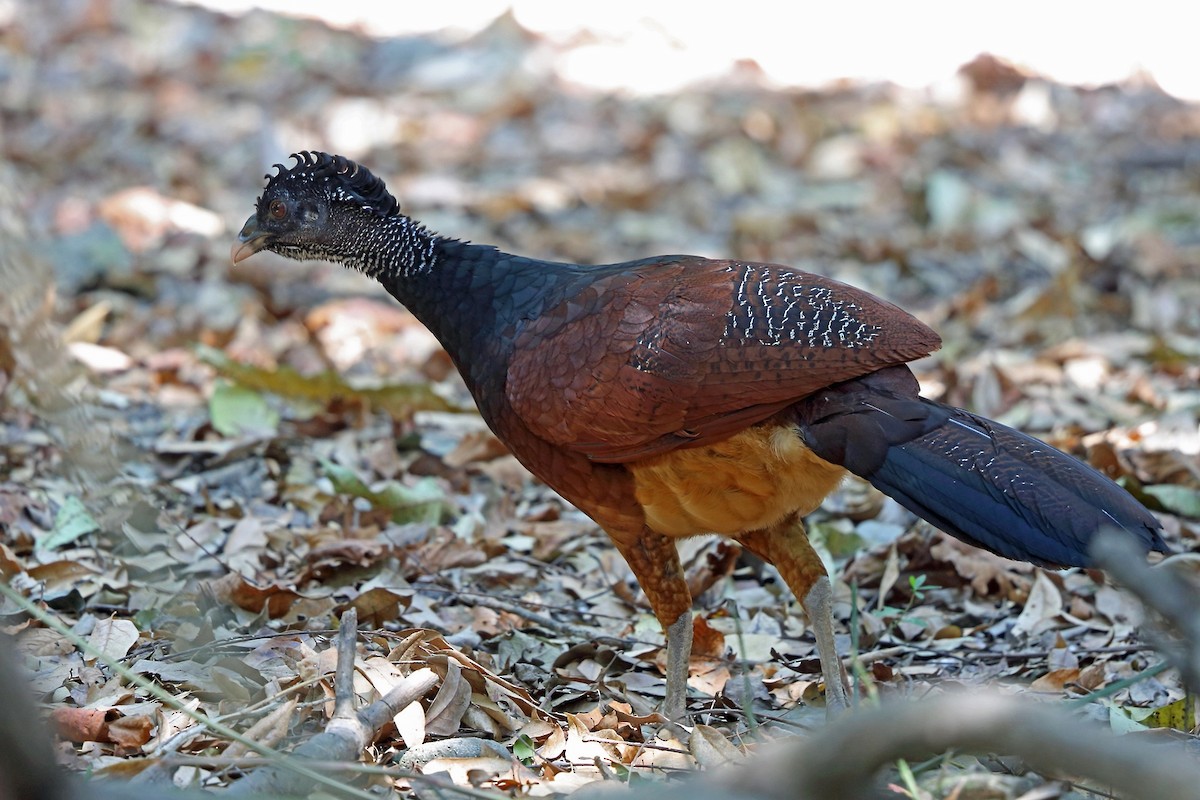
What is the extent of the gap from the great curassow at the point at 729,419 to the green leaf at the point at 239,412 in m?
2.05

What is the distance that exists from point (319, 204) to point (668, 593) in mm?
2140

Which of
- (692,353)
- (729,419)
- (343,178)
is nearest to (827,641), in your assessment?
(729,419)

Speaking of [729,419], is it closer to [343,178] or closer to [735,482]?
[735,482]

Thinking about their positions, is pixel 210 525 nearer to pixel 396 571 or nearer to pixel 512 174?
pixel 396 571

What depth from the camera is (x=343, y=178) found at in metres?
5.27

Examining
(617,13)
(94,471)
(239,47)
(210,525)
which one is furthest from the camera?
(617,13)

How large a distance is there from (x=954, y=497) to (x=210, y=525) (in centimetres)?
326

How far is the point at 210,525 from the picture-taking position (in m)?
5.58

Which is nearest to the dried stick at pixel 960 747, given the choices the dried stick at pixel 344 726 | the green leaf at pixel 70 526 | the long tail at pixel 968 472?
the dried stick at pixel 344 726

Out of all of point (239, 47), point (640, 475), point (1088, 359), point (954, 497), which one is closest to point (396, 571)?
point (640, 475)

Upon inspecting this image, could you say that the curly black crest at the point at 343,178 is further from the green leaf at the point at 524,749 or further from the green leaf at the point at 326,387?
the green leaf at the point at 524,749

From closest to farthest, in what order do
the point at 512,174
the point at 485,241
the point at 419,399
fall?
the point at 419,399, the point at 485,241, the point at 512,174

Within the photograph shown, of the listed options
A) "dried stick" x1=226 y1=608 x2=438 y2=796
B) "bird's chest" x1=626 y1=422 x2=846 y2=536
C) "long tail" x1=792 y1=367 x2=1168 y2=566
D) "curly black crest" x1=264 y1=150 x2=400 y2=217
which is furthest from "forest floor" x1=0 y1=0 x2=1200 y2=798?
"curly black crest" x1=264 y1=150 x2=400 y2=217

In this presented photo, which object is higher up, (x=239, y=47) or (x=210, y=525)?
(x=239, y=47)
